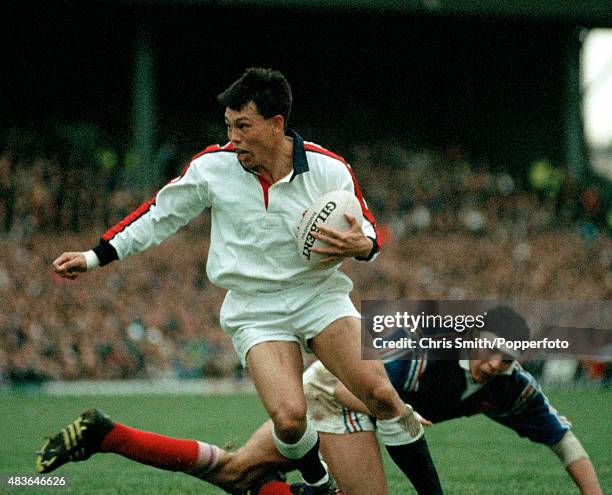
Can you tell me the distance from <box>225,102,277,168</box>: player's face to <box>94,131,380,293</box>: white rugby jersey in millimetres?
108

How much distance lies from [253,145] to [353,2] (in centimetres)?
2256

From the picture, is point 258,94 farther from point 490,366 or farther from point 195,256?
point 195,256

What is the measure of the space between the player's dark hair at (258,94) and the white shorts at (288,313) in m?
0.91

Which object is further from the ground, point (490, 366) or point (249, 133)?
point (249, 133)

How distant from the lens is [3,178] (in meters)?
23.8

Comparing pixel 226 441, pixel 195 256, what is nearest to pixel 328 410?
pixel 226 441

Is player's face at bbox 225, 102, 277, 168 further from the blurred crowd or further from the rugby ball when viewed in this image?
the blurred crowd

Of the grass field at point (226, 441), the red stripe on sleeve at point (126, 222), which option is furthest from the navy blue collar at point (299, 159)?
the grass field at point (226, 441)

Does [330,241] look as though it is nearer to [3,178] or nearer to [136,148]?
[3,178]

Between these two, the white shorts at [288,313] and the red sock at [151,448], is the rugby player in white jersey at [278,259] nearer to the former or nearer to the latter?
the white shorts at [288,313]

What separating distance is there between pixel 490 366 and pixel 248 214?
151 centimetres

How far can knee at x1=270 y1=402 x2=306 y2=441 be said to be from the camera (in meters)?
5.06

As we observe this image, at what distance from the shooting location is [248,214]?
5359mm

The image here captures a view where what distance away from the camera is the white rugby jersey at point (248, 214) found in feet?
17.5
